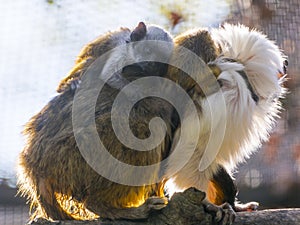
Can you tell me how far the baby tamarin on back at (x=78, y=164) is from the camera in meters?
3.94

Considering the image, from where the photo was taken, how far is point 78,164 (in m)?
3.93

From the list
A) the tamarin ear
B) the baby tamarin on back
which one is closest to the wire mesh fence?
the tamarin ear

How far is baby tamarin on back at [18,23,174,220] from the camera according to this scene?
394 centimetres

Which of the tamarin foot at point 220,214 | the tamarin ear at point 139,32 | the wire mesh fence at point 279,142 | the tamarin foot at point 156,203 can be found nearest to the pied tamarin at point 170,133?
the tamarin foot at point 156,203

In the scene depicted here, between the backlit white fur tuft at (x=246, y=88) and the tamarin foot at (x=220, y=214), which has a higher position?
the backlit white fur tuft at (x=246, y=88)

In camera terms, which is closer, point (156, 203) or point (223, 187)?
point (156, 203)

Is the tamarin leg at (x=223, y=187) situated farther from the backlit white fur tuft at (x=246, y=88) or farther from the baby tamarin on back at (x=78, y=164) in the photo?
the baby tamarin on back at (x=78, y=164)

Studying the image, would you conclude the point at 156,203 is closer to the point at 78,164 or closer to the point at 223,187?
the point at 78,164

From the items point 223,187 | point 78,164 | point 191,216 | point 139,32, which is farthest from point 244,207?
point 139,32

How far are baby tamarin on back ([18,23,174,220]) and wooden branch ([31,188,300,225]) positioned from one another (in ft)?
0.18

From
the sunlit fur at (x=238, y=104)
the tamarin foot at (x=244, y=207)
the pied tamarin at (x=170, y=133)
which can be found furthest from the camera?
the tamarin foot at (x=244, y=207)

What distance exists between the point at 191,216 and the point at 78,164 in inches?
26.4

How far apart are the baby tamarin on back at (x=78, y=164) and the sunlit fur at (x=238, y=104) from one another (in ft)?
0.66

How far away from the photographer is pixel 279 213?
390cm
